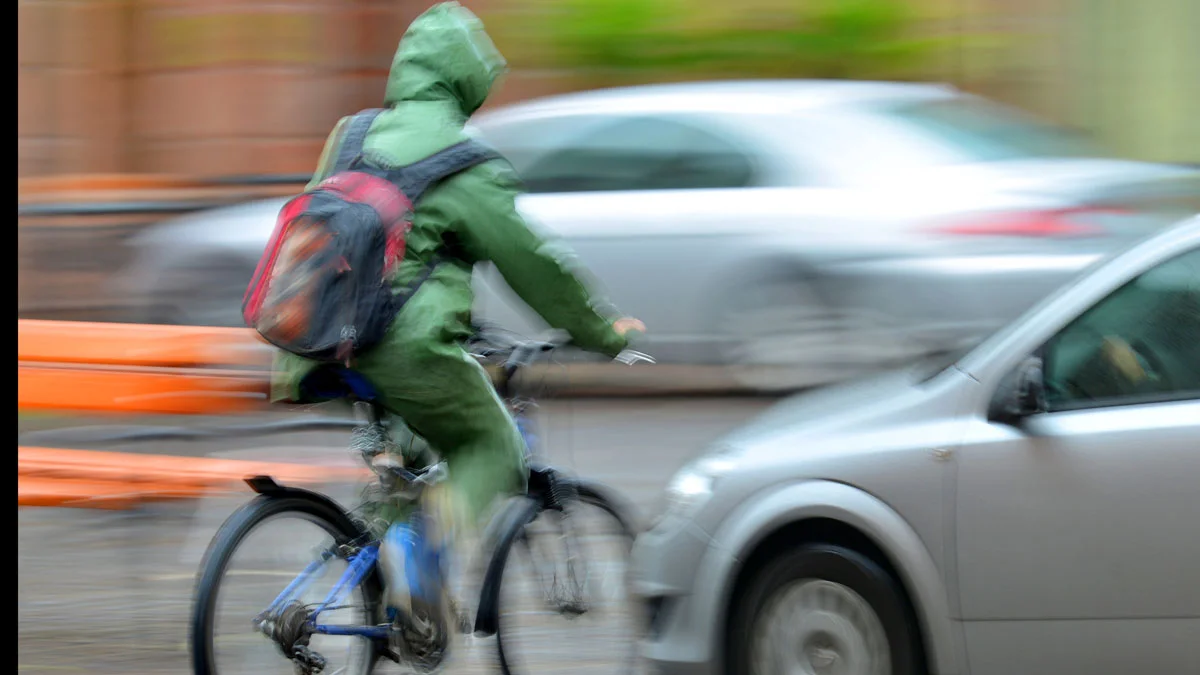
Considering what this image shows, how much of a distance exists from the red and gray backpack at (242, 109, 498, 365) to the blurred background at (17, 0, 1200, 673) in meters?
1.73

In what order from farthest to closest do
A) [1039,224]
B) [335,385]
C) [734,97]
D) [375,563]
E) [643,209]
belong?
[734,97] < [643,209] < [1039,224] < [375,563] < [335,385]

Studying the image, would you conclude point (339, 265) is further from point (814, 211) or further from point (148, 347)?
point (814, 211)

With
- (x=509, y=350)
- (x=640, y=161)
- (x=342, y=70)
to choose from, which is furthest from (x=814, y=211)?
(x=342, y=70)

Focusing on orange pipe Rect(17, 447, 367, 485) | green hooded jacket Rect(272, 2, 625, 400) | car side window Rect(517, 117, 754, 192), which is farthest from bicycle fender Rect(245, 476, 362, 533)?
car side window Rect(517, 117, 754, 192)

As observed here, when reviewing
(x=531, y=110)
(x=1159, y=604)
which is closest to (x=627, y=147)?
(x=531, y=110)

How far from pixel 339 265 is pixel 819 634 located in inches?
57.4

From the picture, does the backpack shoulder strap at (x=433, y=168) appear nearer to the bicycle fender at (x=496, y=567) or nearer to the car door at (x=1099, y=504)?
the bicycle fender at (x=496, y=567)

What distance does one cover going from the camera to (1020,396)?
4.46m

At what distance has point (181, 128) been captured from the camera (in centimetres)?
1473

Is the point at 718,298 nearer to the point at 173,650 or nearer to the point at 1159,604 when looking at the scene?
the point at 173,650

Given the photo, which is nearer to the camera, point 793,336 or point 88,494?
point 88,494

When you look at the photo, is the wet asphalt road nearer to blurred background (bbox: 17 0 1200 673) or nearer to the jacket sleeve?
blurred background (bbox: 17 0 1200 673)

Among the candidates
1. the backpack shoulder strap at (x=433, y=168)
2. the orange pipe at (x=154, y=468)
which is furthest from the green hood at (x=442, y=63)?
the orange pipe at (x=154, y=468)

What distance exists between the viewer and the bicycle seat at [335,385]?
451cm
